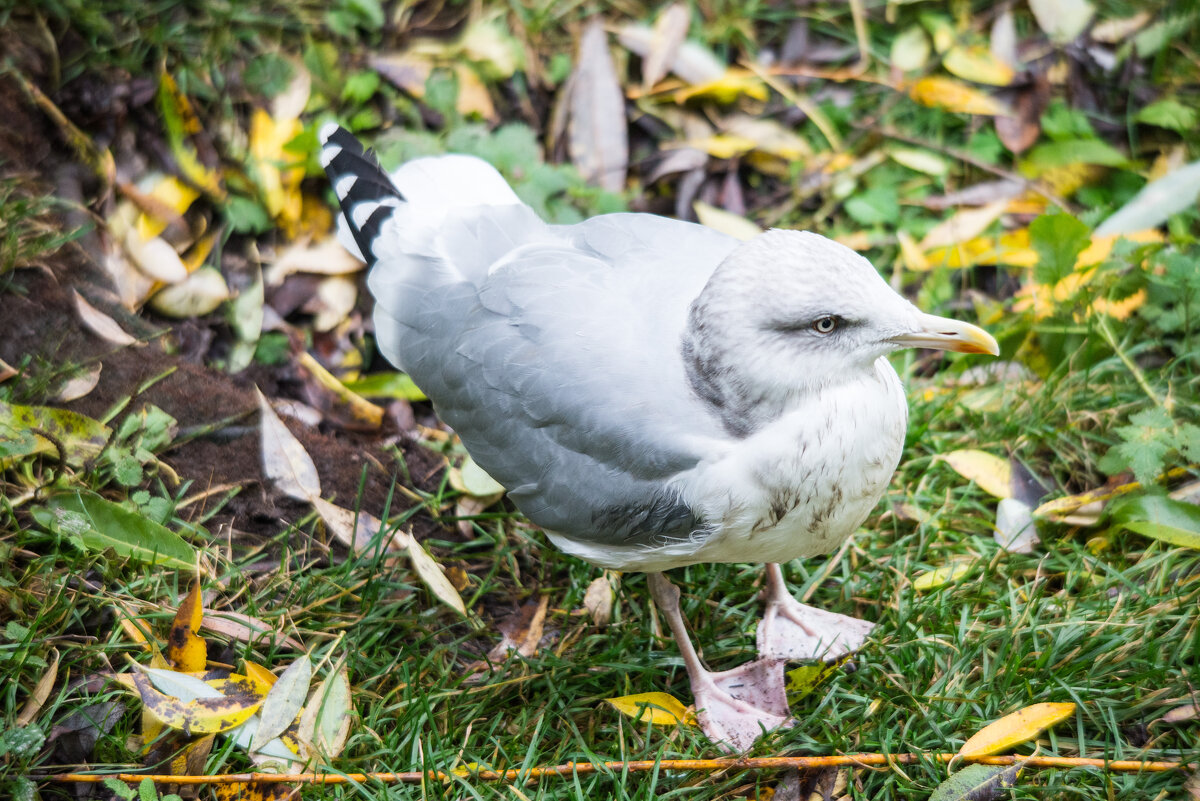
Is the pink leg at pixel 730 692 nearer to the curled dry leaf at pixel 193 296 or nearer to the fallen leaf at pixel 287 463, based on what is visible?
the fallen leaf at pixel 287 463

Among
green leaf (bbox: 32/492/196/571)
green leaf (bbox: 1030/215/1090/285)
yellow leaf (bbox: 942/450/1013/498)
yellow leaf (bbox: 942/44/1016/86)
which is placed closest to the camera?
green leaf (bbox: 32/492/196/571)

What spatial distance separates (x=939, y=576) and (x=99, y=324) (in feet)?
9.55

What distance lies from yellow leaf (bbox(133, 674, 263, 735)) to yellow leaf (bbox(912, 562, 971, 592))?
6.65ft

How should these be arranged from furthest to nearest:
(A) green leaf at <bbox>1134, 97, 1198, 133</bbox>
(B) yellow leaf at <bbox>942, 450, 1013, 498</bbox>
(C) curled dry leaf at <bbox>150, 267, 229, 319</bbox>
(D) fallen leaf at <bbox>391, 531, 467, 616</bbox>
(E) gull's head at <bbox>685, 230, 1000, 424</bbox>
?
(A) green leaf at <bbox>1134, 97, 1198, 133</bbox>, (C) curled dry leaf at <bbox>150, 267, 229, 319</bbox>, (B) yellow leaf at <bbox>942, 450, 1013, 498</bbox>, (D) fallen leaf at <bbox>391, 531, 467, 616</bbox>, (E) gull's head at <bbox>685, 230, 1000, 424</bbox>

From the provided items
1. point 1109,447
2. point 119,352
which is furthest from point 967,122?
point 119,352

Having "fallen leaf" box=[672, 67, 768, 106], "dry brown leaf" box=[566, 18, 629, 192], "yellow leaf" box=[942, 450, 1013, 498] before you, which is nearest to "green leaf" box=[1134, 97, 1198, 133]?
"fallen leaf" box=[672, 67, 768, 106]

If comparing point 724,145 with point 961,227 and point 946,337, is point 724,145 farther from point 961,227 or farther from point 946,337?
point 946,337

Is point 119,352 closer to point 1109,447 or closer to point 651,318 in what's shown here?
point 651,318

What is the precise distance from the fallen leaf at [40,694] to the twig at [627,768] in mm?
157

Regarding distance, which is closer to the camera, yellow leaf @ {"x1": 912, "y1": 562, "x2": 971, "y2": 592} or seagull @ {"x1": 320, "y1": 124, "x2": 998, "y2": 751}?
seagull @ {"x1": 320, "y1": 124, "x2": 998, "y2": 751}

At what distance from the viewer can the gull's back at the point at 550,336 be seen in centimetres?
259

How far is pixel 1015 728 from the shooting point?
107 inches

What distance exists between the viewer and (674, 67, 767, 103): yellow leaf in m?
4.64

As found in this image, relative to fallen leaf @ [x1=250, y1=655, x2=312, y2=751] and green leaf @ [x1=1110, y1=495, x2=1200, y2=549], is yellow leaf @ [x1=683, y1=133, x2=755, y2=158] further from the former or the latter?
fallen leaf @ [x1=250, y1=655, x2=312, y2=751]
